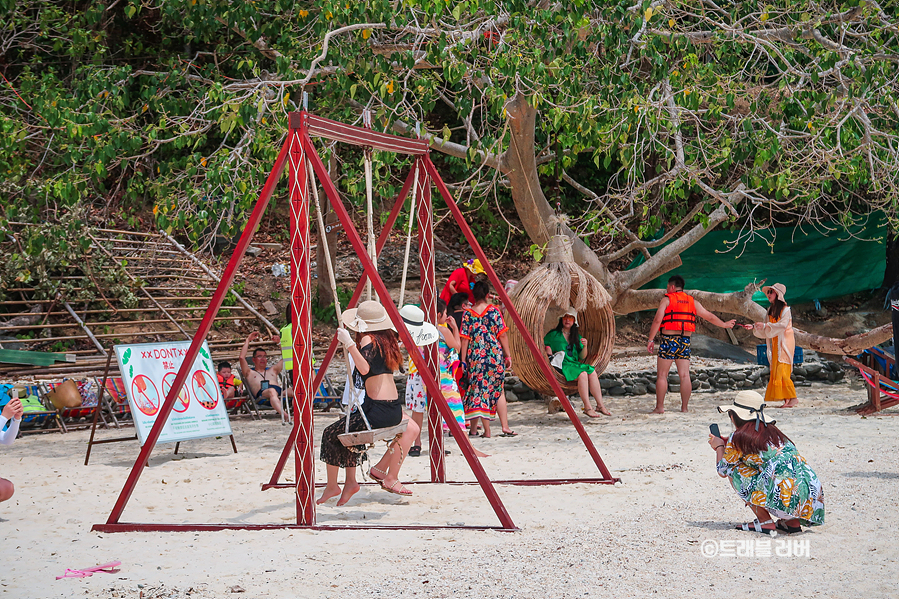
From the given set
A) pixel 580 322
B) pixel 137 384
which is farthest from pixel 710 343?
pixel 137 384

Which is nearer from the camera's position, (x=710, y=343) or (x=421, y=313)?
(x=421, y=313)

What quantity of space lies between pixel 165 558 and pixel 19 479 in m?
2.85

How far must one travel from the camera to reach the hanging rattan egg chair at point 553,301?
8.56 metres

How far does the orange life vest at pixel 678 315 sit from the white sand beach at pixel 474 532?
1679mm

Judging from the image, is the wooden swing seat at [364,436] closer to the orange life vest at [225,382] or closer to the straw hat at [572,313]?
the straw hat at [572,313]

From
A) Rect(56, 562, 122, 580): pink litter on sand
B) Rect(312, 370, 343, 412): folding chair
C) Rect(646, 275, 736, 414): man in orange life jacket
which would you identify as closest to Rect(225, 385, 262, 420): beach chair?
Rect(312, 370, 343, 412): folding chair

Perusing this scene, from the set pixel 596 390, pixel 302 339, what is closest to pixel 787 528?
pixel 302 339

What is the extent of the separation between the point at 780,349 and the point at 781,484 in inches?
207

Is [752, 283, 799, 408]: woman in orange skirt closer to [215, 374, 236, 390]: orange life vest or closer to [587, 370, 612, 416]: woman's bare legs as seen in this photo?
[587, 370, 612, 416]: woman's bare legs

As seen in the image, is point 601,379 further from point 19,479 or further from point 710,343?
point 19,479

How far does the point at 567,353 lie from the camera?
8.80m

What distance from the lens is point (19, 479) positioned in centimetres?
625

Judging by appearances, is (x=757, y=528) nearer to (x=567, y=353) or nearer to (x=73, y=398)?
(x=567, y=353)

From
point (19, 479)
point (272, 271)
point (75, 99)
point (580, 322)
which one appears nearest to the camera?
point (19, 479)
